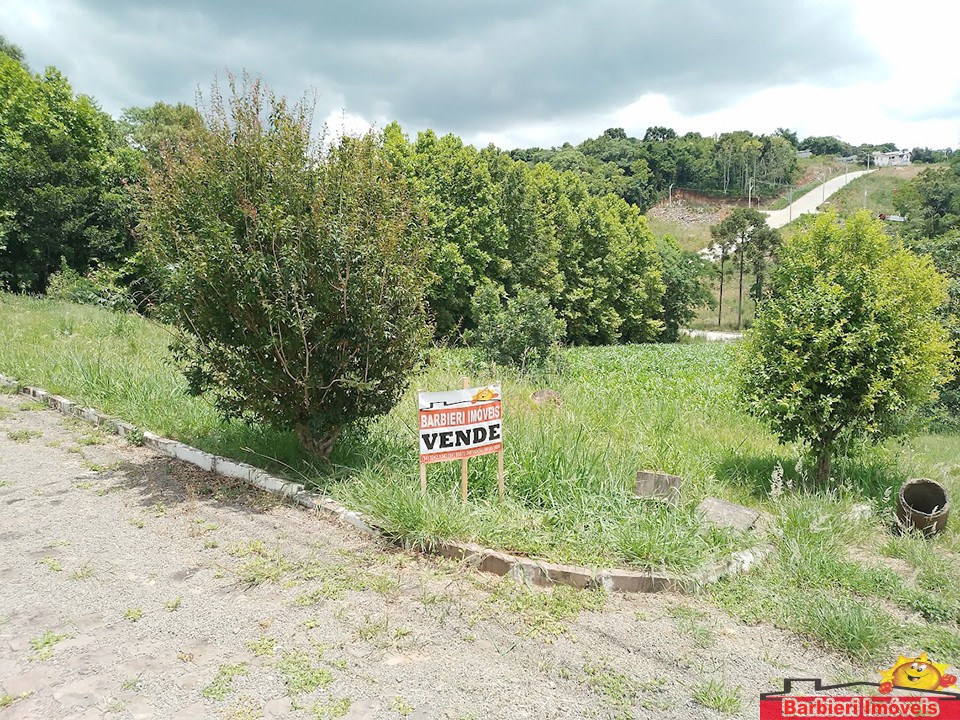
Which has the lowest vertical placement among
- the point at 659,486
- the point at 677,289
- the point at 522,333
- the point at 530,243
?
the point at 659,486

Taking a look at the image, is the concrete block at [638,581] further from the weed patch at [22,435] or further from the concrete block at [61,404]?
the concrete block at [61,404]

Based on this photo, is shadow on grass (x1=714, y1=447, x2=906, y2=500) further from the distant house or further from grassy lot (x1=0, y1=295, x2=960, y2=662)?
the distant house

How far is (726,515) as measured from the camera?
207 inches

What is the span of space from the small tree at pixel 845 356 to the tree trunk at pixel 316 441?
4578 mm

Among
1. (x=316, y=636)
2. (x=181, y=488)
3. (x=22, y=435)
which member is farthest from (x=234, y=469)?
(x=22, y=435)

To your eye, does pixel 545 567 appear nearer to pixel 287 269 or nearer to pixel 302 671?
pixel 302 671

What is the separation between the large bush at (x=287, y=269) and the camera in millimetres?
5398

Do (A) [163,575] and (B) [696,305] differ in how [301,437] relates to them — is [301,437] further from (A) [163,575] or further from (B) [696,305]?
(B) [696,305]

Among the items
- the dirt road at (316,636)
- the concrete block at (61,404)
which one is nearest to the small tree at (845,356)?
the dirt road at (316,636)

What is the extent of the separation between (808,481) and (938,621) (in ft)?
11.0

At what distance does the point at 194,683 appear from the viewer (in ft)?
10.1

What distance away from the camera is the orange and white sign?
4895mm

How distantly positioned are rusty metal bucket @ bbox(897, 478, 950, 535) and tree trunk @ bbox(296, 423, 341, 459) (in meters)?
5.40

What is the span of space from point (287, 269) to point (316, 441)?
182cm
